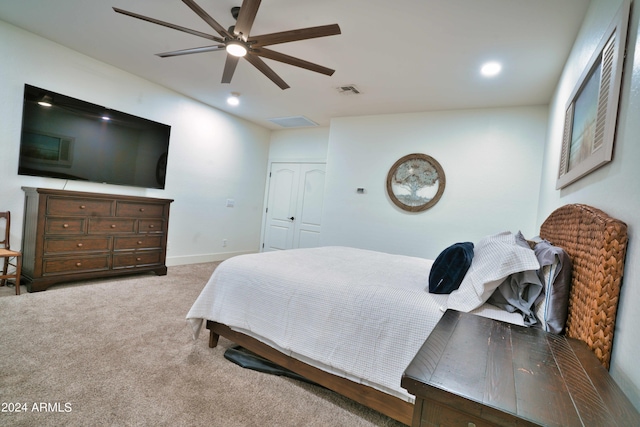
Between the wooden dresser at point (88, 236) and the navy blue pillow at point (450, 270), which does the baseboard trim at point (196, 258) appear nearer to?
the wooden dresser at point (88, 236)

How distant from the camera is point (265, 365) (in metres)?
1.93

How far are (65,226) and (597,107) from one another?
4403 mm

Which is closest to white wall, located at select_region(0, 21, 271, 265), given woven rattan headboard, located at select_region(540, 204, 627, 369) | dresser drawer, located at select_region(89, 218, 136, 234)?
dresser drawer, located at select_region(89, 218, 136, 234)

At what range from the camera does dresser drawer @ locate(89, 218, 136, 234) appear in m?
3.28

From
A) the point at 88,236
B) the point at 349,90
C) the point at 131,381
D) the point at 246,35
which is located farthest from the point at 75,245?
the point at 349,90

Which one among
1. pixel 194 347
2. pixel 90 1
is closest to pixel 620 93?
pixel 194 347

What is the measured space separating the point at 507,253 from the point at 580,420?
909 millimetres

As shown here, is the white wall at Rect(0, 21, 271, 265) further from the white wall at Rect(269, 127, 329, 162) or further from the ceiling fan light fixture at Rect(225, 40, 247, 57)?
the ceiling fan light fixture at Rect(225, 40, 247, 57)

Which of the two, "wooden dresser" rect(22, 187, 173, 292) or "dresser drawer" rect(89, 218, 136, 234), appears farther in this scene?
"dresser drawer" rect(89, 218, 136, 234)

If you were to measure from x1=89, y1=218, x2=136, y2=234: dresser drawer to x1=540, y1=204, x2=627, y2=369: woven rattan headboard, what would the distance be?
413 cm

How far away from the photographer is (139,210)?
366cm

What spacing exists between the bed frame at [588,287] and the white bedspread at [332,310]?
2.8 inches

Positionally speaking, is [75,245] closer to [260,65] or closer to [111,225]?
[111,225]

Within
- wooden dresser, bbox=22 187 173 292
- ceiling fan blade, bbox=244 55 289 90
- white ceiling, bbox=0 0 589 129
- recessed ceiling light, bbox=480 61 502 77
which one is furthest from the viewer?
wooden dresser, bbox=22 187 173 292
